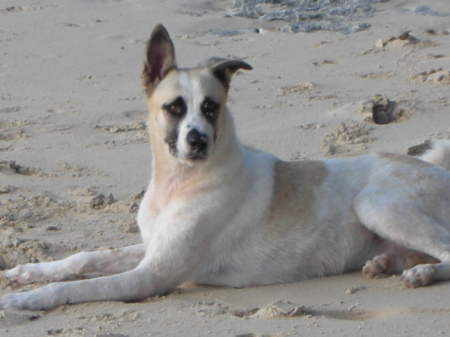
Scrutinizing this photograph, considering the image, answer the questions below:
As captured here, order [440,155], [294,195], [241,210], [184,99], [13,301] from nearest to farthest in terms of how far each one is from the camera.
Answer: [13,301] < [184,99] < [241,210] < [294,195] < [440,155]

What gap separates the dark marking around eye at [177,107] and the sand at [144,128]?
0.86 meters

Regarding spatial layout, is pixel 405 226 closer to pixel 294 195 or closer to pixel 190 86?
pixel 294 195

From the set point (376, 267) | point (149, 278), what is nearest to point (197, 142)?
point (149, 278)

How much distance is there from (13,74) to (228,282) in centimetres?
475

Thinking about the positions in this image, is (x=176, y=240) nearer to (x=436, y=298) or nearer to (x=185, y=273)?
(x=185, y=273)

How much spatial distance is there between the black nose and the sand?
70 centimetres

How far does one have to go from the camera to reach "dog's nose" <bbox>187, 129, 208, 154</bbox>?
4910 mm

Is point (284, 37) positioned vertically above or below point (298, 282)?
above

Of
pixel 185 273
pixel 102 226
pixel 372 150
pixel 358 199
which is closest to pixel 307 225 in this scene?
pixel 358 199

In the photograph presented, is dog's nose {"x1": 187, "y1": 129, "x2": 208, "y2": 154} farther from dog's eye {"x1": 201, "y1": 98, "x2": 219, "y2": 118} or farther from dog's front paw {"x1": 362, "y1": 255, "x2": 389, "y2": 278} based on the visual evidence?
dog's front paw {"x1": 362, "y1": 255, "x2": 389, "y2": 278}

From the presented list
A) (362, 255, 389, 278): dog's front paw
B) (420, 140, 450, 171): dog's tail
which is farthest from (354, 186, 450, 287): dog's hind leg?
(420, 140, 450, 171): dog's tail

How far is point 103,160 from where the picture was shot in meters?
7.18

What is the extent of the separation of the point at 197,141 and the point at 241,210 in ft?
1.55

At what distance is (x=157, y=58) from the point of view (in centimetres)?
524
